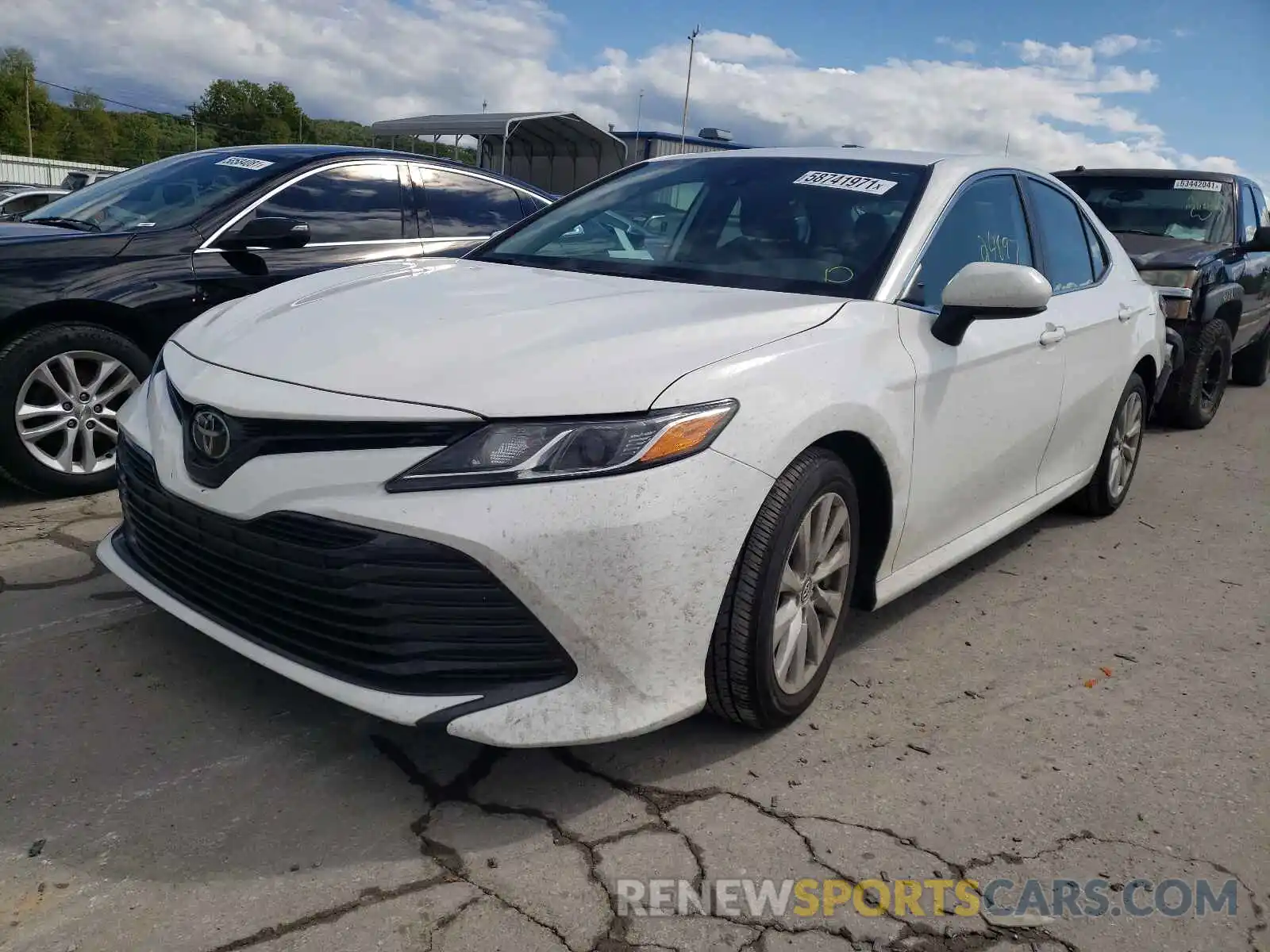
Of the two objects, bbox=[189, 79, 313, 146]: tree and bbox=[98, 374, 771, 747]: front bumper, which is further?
bbox=[189, 79, 313, 146]: tree

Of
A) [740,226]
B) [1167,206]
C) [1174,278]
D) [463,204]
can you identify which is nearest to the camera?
[740,226]

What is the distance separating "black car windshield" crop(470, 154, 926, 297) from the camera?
3148mm

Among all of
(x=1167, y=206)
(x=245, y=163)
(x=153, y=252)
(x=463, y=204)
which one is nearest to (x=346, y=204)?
(x=245, y=163)

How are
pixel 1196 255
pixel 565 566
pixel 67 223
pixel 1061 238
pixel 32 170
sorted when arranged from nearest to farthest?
pixel 565 566, pixel 1061 238, pixel 67 223, pixel 1196 255, pixel 32 170

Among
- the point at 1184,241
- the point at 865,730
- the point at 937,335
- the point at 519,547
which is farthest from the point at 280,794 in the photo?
the point at 1184,241

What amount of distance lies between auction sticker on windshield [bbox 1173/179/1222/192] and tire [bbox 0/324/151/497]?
763 cm

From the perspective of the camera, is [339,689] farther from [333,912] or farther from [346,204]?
[346,204]

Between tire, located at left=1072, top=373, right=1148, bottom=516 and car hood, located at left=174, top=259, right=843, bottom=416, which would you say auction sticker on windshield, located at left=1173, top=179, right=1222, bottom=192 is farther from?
car hood, located at left=174, top=259, right=843, bottom=416

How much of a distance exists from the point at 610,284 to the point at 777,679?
1.20m

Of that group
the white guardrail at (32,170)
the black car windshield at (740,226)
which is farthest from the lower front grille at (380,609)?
the white guardrail at (32,170)

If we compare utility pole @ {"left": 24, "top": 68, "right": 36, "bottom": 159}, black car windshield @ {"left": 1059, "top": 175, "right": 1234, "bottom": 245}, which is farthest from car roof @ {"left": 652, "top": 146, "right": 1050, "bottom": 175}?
utility pole @ {"left": 24, "top": 68, "right": 36, "bottom": 159}

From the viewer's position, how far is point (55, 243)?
4.30m

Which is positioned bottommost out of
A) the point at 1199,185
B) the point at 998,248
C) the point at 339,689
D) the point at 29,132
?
the point at 339,689

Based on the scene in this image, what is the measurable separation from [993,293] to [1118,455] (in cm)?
244
